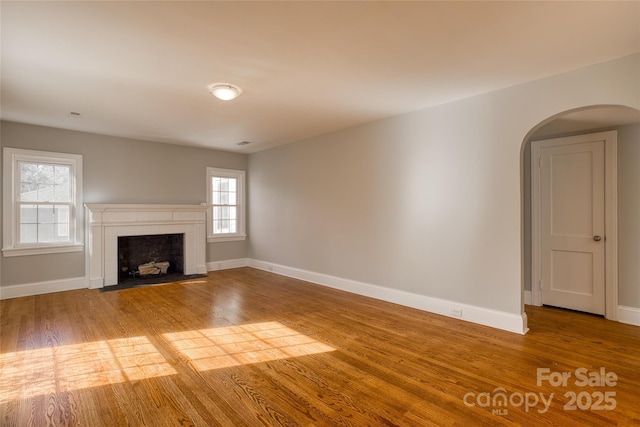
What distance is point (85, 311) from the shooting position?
4.07m

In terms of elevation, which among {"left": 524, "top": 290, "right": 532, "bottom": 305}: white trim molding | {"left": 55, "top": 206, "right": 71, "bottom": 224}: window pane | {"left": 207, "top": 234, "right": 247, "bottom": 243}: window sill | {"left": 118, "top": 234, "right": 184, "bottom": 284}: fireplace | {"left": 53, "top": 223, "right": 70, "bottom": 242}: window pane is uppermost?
{"left": 55, "top": 206, "right": 71, "bottom": 224}: window pane

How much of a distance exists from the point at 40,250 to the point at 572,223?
7642 mm

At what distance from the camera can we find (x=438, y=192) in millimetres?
3943

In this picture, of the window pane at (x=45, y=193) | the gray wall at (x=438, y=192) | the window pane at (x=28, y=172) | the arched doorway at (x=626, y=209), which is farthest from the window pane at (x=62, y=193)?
the arched doorway at (x=626, y=209)

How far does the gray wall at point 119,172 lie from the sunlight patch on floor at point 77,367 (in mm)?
2694

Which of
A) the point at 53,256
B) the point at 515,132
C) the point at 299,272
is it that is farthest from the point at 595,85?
the point at 53,256

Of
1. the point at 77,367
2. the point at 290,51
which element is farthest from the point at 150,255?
the point at 290,51

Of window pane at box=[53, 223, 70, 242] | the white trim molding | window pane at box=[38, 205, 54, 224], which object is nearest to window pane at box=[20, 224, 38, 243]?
window pane at box=[38, 205, 54, 224]

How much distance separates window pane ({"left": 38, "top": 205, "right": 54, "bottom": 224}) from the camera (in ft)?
16.4

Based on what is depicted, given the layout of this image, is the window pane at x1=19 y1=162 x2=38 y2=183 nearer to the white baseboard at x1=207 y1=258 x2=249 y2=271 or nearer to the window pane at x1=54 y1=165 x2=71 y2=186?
the window pane at x1=54 y1=165 x2=71 y2=186

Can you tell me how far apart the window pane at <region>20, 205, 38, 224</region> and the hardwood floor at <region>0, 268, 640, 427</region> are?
1318 mm

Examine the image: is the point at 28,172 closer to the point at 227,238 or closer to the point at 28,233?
the point at 28,233

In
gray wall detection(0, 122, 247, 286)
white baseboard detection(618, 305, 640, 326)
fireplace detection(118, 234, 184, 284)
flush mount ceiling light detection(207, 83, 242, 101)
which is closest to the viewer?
flush mount ceiling light detection(207, 83, 242, 101)

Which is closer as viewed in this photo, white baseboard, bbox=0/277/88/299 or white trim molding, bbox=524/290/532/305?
white trim molding, bbox=524/290/532/305
